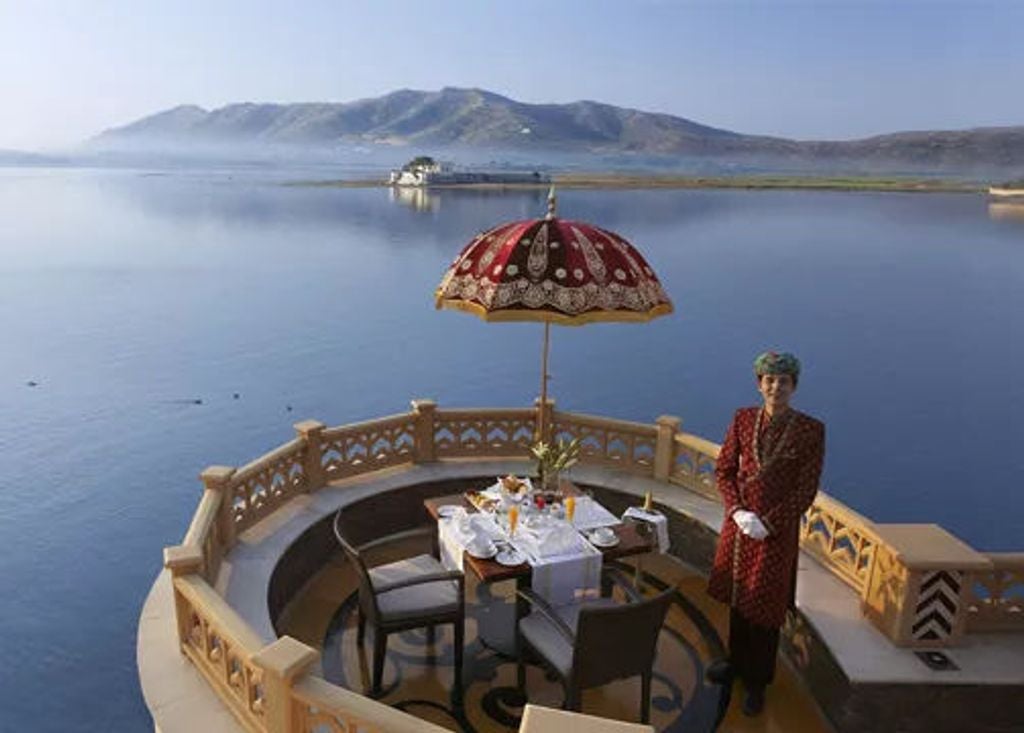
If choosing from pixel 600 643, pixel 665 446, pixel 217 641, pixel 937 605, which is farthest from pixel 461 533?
pixel 937 605

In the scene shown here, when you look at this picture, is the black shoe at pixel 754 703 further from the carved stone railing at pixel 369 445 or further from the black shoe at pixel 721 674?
the carved stone railing at pixel 369 445

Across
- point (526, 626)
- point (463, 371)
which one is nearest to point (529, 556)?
point (526, 626)

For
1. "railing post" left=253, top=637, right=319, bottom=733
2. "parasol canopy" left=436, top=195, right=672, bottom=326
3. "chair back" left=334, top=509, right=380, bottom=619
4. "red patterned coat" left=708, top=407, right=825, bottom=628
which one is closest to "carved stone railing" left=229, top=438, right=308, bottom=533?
"chair back" left=334, top=509, right=380, bottom=619

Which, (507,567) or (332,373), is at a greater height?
(507,567)

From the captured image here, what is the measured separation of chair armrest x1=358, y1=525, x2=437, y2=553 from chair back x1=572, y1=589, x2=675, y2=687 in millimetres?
3187

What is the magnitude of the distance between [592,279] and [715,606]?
331 cm

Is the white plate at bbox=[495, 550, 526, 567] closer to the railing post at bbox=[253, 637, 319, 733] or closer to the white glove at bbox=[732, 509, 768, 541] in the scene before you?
the white glove at bbox=[732, 509, 768, 541]

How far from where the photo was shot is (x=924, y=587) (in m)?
5.22

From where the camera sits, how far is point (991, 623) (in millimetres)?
5539

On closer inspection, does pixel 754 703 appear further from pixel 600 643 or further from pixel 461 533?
pixel 461 533

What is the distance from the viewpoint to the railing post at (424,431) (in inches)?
324

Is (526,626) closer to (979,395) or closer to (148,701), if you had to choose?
(148,701)

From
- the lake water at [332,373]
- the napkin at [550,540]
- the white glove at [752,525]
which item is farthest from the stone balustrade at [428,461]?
the lake water at [332,373]

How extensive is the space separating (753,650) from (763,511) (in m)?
1.09
